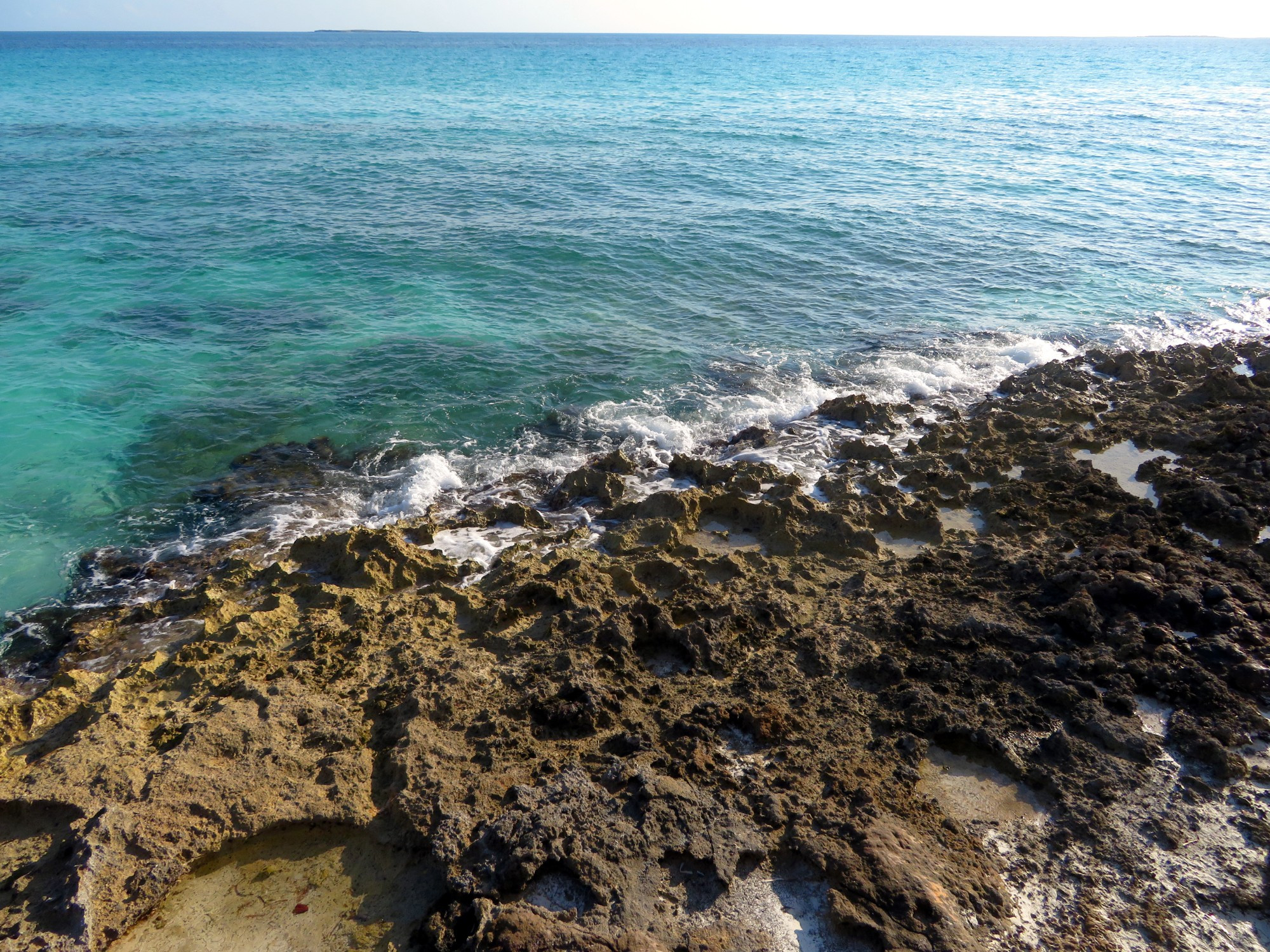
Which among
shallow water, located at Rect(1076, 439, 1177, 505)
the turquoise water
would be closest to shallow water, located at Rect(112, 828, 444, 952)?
the turquoise water

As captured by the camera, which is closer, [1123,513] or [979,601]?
[979,601]

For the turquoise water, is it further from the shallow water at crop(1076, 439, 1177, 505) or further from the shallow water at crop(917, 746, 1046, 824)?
the shallow water at crop(917, 746, 1046, 824)

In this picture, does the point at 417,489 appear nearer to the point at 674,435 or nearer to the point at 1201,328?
the point at 674,435

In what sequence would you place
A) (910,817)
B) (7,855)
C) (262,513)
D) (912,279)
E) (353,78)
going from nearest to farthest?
(7,855)
(910,817)
(262,513)
(912,279)
(353,78)

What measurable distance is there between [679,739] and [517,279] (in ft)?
49.1

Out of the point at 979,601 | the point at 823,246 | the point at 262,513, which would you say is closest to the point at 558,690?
the point at 979,601

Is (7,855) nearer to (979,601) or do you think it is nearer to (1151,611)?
(979,601)

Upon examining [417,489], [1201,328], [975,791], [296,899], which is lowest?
[1201,328]

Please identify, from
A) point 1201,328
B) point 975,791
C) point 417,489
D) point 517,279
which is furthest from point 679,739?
point 1201,328

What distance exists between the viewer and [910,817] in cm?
554

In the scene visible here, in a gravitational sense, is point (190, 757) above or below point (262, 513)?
above

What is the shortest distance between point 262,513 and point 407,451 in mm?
2417

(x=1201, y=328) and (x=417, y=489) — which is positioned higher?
(x=417, y=489)

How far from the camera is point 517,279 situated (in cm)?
1869
